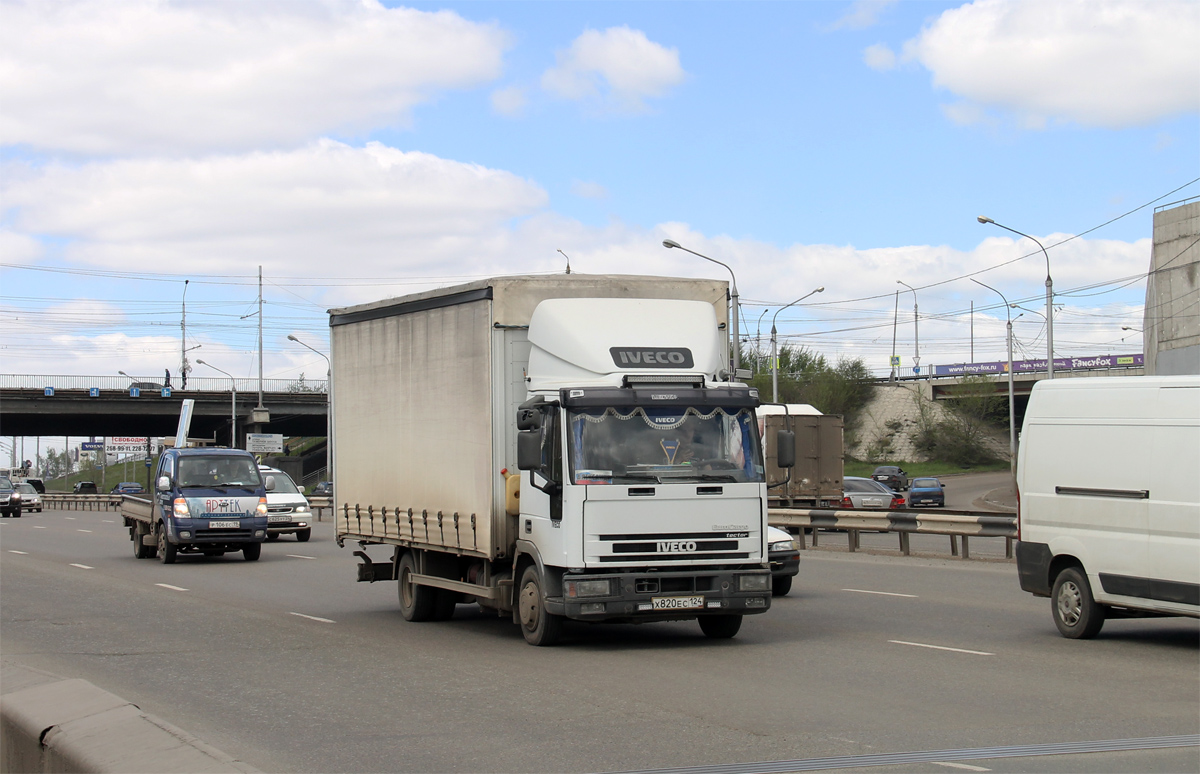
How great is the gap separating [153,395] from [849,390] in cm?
4769

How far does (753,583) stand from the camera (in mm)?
11930

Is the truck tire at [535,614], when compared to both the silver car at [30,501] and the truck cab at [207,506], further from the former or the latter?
the silver car at [30,501]

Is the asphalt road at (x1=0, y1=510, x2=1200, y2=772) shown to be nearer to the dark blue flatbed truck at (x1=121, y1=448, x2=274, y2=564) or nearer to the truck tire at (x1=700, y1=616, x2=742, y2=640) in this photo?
the truck tire at (x1=700, y1=616, x2=742, y2=640)

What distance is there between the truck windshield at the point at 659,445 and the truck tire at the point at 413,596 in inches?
151

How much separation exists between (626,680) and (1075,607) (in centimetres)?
472

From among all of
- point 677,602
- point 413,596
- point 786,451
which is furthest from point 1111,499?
point 413,596

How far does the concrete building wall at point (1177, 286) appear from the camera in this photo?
1624 inches

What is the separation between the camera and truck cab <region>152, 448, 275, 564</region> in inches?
975

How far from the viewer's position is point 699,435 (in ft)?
38.7

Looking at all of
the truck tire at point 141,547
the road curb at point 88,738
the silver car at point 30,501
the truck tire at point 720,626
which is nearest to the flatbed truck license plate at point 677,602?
the truck tire at point 720,626

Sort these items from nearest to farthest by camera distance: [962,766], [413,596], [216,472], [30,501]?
[962,766]
[413,596]
[216,472]
[30,501]

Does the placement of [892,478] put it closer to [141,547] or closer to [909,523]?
[909,523]

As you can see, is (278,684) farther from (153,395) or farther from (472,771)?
(153,395)

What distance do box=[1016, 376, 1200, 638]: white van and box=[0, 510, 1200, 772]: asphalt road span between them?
0.51 metres
